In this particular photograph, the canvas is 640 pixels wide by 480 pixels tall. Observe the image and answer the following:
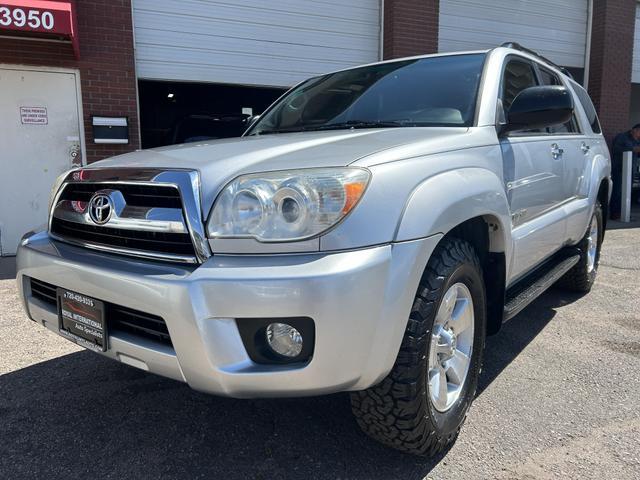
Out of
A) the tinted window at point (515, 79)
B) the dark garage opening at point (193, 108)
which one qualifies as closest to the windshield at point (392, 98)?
the tinted window at point (515, 79)

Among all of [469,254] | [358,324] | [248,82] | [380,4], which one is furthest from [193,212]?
[380,4]

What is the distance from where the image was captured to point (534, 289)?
123 inches

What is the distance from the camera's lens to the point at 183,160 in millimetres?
2084

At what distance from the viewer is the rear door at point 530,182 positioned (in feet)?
8.99

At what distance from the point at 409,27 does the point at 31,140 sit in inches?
236

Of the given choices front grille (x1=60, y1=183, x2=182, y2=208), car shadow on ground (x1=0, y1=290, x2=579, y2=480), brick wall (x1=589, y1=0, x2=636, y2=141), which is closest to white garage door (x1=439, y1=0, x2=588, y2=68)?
brick wall (x1=589, y1=0, x2=636, y2=141)

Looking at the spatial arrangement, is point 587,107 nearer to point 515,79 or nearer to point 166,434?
point 515,79

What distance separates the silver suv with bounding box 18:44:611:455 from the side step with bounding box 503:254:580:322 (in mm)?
47

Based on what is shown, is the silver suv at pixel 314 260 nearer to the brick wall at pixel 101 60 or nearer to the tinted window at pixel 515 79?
the tinted window at pixel 515 79

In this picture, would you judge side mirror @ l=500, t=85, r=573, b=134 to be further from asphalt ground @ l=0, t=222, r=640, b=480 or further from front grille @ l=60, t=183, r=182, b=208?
front grille @ l=60, t=183, r=182, b=208

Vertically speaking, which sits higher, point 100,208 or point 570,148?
point 570,148

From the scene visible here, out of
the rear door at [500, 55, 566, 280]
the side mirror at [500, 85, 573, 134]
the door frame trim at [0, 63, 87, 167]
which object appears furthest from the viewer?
the door frame trim at [0, 63, 87, 167]

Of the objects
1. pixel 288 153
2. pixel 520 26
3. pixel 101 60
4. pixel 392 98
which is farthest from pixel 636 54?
pixel 288 153

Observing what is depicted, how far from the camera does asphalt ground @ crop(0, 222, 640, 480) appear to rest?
215 centimetres
